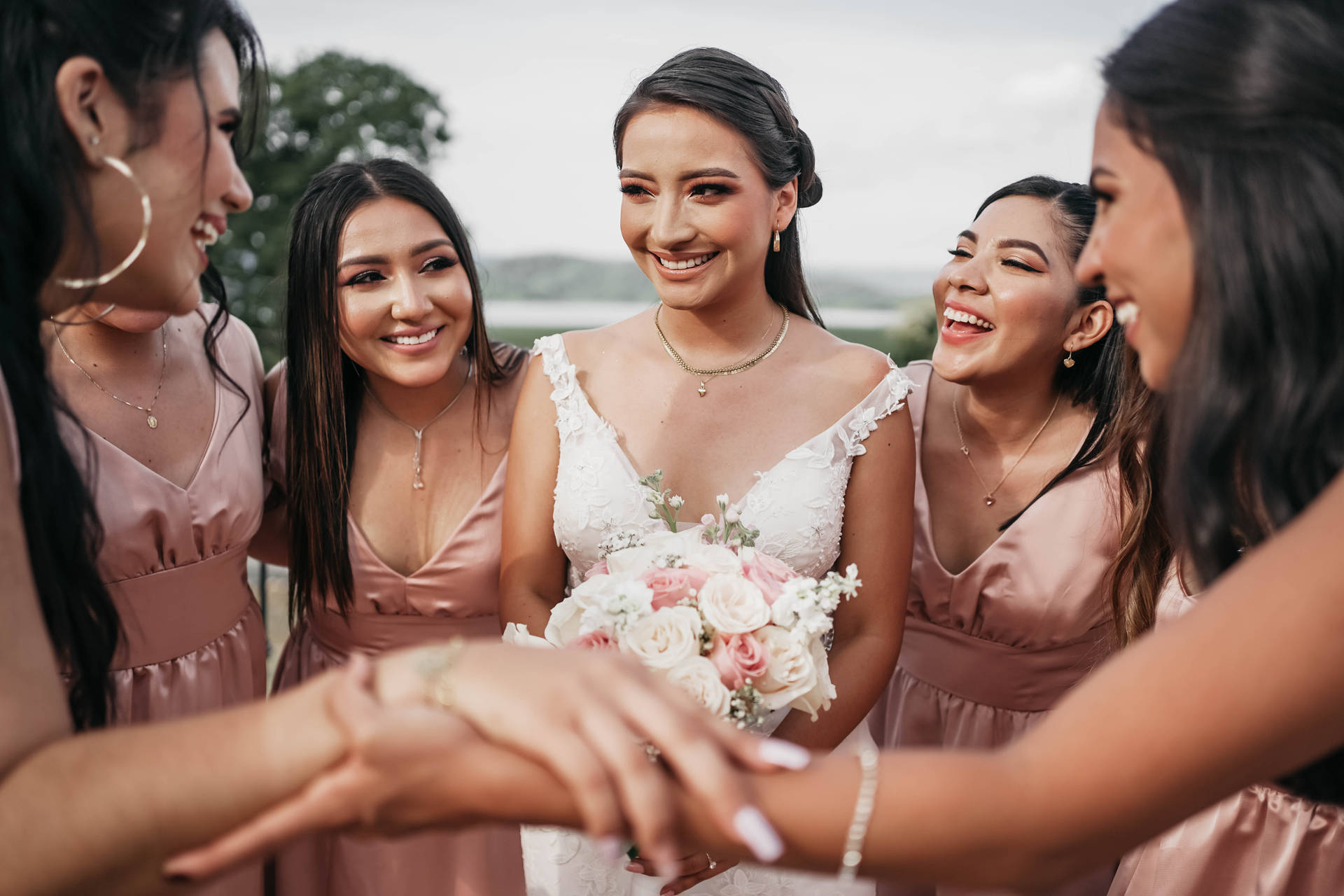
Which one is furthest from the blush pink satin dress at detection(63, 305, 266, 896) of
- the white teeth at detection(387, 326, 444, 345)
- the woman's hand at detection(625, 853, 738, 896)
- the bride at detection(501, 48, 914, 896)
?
the woman's hand at detection(625, 853, 738, 896)

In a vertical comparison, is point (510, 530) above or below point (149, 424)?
below

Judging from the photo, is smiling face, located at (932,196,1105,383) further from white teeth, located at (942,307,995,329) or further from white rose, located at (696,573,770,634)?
white rose, located at (696,573,770,634)

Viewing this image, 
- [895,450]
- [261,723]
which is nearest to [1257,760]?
[261,723]

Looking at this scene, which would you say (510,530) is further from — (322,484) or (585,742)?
(585,742)

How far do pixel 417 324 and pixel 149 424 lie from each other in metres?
0.98

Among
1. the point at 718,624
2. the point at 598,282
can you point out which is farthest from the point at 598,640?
the point at 598,282

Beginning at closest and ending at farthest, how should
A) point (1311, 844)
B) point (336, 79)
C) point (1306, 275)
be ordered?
point (1306, 275) → point (1311, 844) → point (336, 79)

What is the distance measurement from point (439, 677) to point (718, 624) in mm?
932

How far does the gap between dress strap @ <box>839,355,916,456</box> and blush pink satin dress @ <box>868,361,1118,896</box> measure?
1.97ft

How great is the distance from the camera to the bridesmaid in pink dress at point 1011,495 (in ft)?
11.7

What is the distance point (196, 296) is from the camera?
222 centimetres

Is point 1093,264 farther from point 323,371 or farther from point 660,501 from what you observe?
point 323,371

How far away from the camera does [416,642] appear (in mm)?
3758

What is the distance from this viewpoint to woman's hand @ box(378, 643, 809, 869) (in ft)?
4.68
